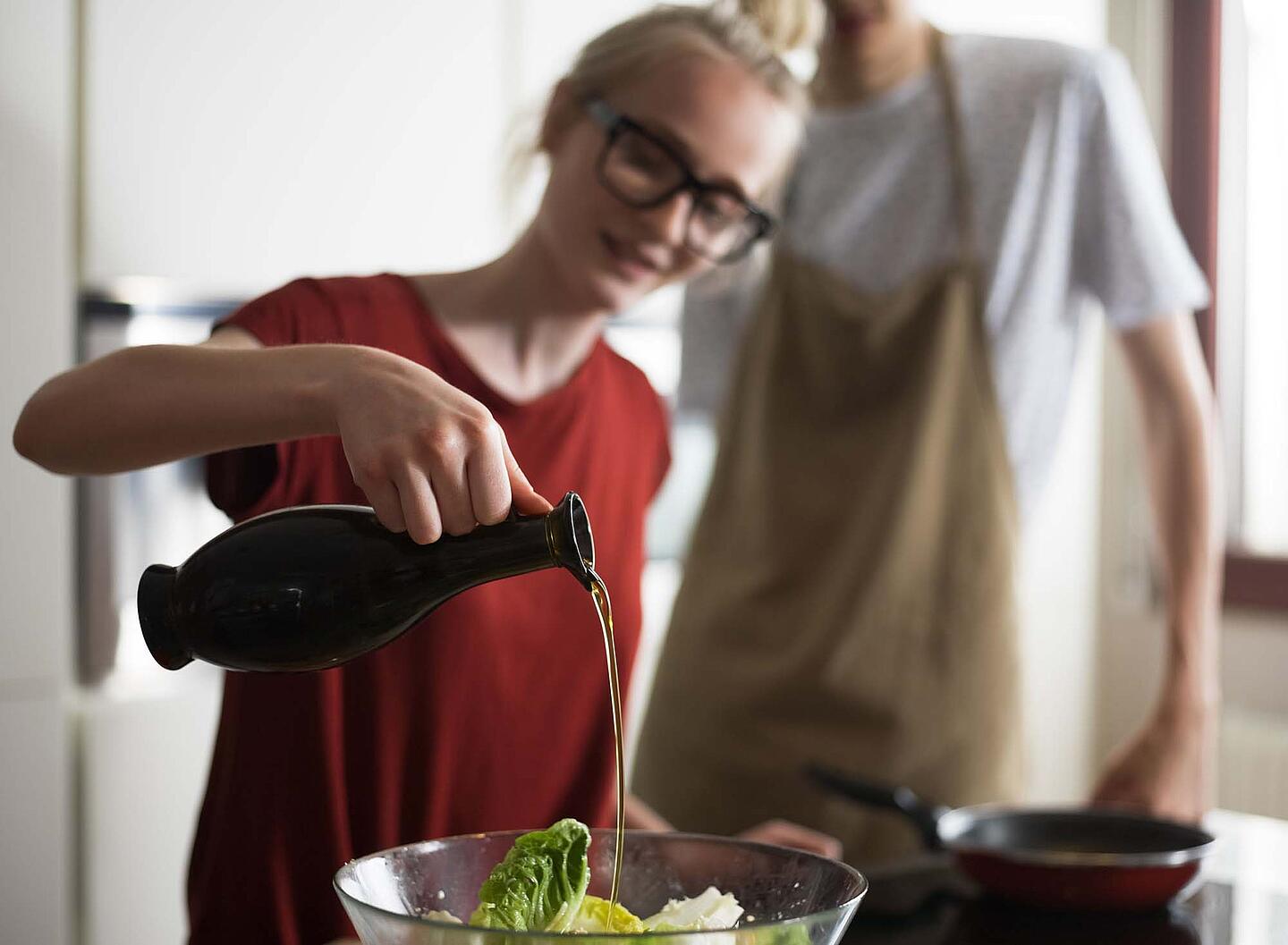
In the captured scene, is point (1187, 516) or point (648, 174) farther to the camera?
point (1187, 516)

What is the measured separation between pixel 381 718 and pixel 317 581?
39cm

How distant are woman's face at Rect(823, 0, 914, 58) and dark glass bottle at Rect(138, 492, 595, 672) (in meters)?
1.18

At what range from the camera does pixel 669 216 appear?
3.55 feet

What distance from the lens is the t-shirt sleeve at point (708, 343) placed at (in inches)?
74.4

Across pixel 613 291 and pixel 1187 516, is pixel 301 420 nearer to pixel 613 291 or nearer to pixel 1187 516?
pixel 613 291

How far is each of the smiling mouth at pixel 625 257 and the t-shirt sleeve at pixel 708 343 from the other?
2.52 feet

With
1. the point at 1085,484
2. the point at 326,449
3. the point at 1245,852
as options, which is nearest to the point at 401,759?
the point at 326,449

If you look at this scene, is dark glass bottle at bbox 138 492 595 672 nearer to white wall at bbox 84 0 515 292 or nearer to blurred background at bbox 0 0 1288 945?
blurred background at bbox 0 0 1288 945

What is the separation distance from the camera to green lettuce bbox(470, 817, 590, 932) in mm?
635

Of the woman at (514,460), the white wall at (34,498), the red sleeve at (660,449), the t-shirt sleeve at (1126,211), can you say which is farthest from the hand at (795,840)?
the white wall at (34,498)

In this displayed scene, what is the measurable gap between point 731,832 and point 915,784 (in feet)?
0.81

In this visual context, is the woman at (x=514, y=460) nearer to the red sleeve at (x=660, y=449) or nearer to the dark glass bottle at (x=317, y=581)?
the red sleeve at (x=660, y=449)

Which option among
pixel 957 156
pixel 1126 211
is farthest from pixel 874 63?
pixel 1126 211

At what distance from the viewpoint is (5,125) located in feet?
5.69
